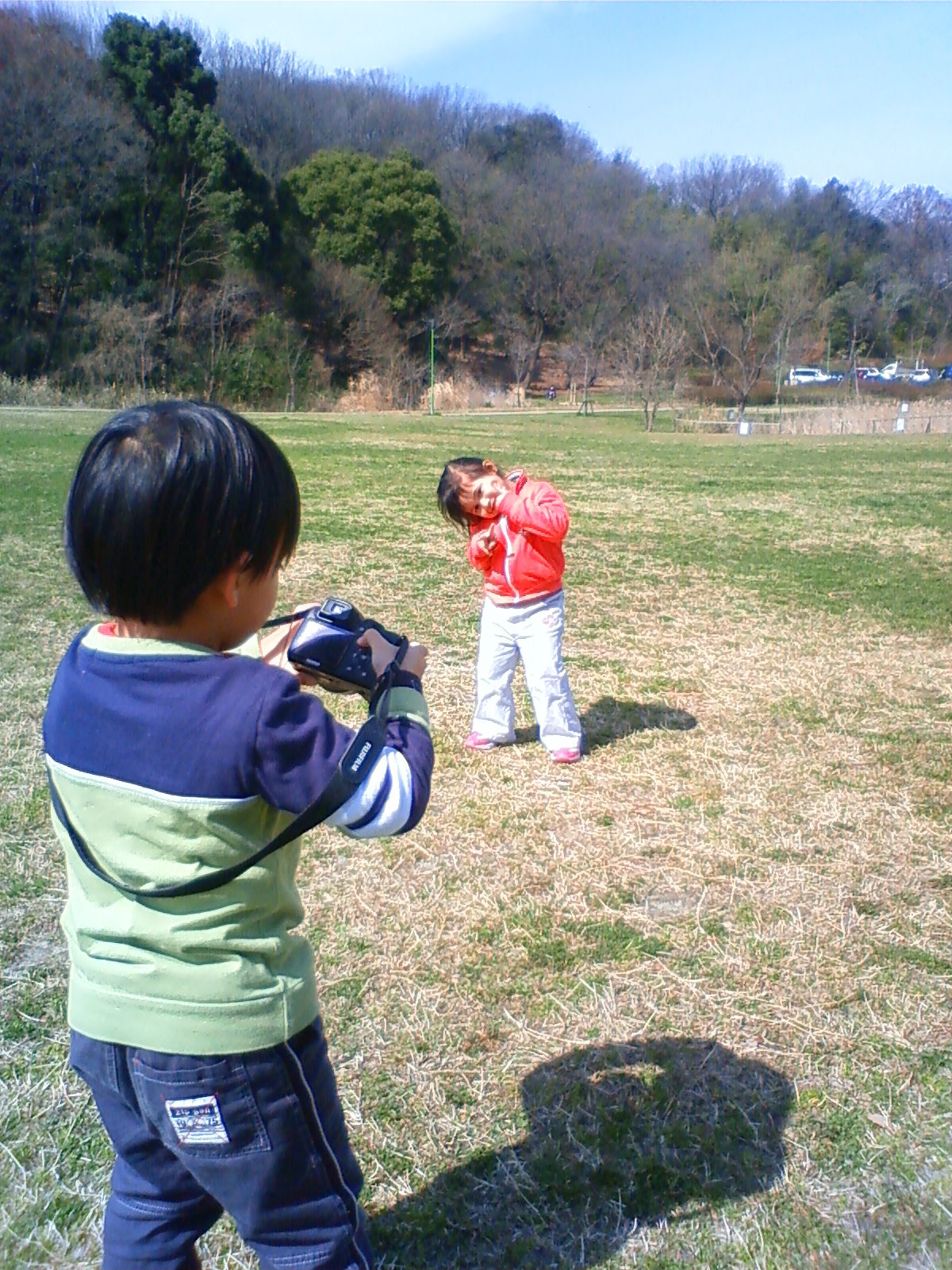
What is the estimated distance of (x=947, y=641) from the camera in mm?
6590

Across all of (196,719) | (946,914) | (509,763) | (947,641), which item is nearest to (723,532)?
(947,641)

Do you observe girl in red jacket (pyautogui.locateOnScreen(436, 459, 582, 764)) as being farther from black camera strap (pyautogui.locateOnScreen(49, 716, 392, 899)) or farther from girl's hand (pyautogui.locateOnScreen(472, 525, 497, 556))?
black camera strap (pyautogui.locateOnScreen(49, 716, 392, 899))

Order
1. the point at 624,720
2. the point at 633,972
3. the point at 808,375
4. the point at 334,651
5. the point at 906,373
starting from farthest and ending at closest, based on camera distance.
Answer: the point at 808,375 → the point at 906,373 → the point at 624,720 → the point at 633,972 → the point at 334,651

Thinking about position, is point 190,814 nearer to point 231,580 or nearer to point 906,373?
point 231,580

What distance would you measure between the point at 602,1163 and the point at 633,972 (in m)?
0.75

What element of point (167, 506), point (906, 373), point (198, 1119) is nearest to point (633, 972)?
point (198, 1119)

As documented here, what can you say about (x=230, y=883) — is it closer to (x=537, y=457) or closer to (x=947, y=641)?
(x=947, y=641)

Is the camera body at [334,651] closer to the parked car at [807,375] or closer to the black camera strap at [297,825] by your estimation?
the black camera strap at [297,825]

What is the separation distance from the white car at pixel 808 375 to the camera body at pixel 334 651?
56.6m

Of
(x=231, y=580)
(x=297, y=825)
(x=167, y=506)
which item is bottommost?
(x=297, y=825)

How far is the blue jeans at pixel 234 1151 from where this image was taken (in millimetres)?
1456

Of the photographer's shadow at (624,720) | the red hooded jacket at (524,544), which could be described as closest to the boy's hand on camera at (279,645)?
the red hooded jacket at (524,544)

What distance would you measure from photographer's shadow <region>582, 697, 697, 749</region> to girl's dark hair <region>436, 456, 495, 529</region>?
1.15 m

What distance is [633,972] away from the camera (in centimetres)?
301
